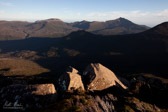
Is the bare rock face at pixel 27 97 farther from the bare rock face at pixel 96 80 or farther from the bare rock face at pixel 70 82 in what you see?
the bare rock face at pixel 96 80

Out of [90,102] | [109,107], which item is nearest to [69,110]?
[90,102]

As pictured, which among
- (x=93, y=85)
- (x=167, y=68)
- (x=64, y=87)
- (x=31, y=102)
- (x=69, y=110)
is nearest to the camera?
(x=69, y=110)

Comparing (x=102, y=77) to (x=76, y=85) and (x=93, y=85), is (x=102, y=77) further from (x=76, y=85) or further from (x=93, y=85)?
(x=76, y=85)
